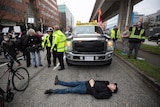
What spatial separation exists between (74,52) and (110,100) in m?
2.56

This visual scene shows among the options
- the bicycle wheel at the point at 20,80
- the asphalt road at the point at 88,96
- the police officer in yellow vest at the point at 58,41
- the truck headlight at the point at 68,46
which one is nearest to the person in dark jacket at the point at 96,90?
the asphalt road at the point at 88,96

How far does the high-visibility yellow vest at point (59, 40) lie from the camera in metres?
5.20

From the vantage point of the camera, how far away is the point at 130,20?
728 inches

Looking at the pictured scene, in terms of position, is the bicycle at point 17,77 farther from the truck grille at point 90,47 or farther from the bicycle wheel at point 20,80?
the truck grille at point 90,47

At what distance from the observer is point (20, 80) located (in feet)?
13.0

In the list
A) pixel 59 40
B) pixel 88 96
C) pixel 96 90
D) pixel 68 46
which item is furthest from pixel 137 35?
pixel 88 96

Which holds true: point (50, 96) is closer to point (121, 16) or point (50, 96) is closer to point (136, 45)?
point (136, 45)

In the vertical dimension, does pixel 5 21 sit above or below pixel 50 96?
above

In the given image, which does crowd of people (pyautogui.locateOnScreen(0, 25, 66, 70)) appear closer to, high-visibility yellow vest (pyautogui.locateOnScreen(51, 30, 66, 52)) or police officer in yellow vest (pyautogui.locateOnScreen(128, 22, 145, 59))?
high-visibility yellow vest (pyautogui.locateOnScreen(51, 30, 66, 52))

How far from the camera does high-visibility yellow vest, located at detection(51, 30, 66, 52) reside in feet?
17.1

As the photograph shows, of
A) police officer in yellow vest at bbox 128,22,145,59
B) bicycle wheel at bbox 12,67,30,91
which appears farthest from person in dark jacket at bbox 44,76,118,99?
police officer in yellow vest at bbox 128,22,145,59

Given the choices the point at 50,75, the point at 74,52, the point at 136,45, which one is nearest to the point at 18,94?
the point at 50,75

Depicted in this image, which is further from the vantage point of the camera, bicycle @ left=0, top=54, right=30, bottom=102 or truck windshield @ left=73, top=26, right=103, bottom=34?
truck windshield @ left=73, top=26, right=103, bottom=34

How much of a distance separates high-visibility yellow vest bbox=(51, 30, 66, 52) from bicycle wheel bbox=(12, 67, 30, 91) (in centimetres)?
176
